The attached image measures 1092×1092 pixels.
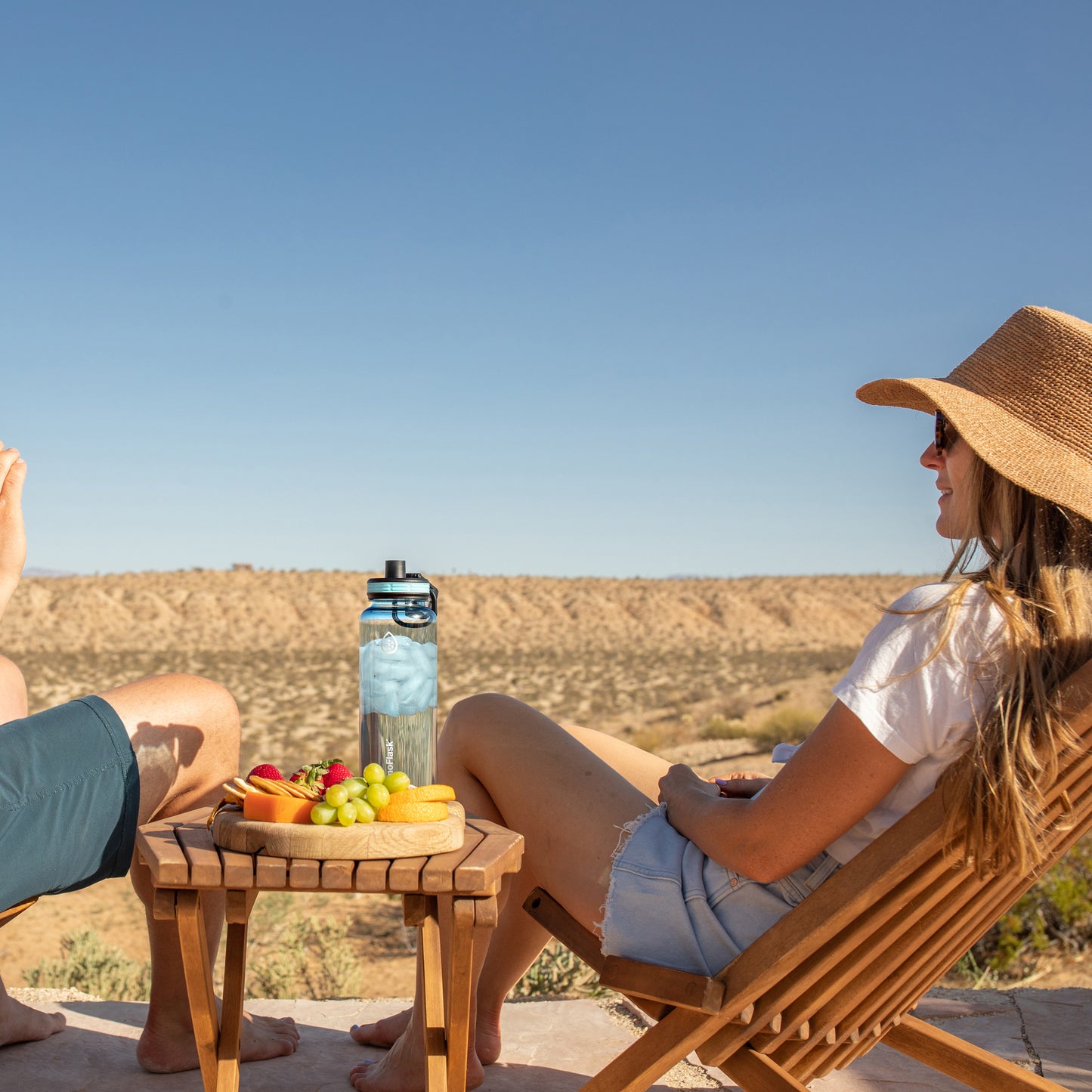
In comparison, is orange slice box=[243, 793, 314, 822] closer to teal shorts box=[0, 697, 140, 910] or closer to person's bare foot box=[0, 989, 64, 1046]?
teal shorts box=[0, 697, 140, 910]

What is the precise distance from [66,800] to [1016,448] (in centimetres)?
170

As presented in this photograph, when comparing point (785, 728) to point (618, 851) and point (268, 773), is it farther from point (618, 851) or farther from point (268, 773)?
point (268, 773)

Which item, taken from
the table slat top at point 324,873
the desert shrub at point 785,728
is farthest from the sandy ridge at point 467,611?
the table slat top at point 324,873

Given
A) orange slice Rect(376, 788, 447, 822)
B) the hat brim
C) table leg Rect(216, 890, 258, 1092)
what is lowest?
table leg Rect(216, 890, 258, 1092)

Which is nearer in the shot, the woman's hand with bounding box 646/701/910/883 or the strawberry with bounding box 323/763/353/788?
the woman's hand with bounding box 646/701/910/883

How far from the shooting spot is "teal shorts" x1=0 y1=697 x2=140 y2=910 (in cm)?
178

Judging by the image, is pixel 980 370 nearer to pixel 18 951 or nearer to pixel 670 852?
pixel 670 852

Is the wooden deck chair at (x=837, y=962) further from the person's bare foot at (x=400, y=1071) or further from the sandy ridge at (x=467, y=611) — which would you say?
the sandy ridge at (x=467, y=611)

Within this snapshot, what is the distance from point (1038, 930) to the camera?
489cm

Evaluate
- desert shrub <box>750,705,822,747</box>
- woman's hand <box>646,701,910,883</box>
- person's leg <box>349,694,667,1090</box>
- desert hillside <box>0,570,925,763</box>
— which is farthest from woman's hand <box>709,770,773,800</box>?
desert shrub <box>750,705,822,747</box>

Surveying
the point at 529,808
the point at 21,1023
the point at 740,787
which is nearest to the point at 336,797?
the point at 529,808

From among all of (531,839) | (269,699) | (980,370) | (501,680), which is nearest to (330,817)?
(531,839)

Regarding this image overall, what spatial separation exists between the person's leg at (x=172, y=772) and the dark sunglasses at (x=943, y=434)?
4.68 feet

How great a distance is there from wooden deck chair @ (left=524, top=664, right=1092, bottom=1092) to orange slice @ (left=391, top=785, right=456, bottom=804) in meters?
0.40
